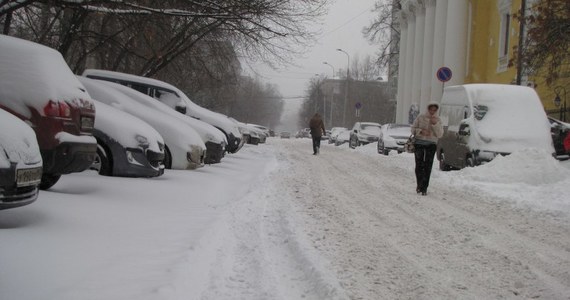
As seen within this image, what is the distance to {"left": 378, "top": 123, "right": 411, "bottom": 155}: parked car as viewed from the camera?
22.5 metres

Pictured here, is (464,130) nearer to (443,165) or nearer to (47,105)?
(443,165)

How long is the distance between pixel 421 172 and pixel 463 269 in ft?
16.0

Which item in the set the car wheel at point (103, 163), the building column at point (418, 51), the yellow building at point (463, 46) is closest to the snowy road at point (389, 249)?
the car wheel at point (103, 163)

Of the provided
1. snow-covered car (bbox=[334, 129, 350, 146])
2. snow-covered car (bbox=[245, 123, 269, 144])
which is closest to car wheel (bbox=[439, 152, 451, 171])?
snow-covered car (bbox=[245, 123, 269, 144])

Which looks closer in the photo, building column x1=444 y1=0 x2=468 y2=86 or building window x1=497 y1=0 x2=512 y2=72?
building window x1=497 y1=0 x2=512 y2=72

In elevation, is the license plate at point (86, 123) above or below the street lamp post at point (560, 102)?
below

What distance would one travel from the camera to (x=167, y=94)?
519 inches

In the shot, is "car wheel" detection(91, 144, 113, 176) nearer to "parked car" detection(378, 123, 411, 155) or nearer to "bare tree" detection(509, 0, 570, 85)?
"bare tree" detection(509, 0, 570, 85)

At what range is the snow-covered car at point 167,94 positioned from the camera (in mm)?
11516

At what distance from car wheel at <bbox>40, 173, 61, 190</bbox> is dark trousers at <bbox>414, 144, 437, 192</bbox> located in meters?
5.84

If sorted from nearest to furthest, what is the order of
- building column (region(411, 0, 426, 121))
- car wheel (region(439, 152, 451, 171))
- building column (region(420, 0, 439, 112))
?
1. car wheel (region(439, 152, 451, 171))
2. building column (region(420, 0, 439, 112))
3. building column (region(411, 0, 426, 121))

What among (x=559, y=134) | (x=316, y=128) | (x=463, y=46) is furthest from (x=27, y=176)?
(x=463, y=46)

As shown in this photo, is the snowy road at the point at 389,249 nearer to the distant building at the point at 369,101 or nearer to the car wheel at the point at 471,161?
the car wheel at the point at 471,161

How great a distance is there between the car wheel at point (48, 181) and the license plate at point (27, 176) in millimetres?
1860
